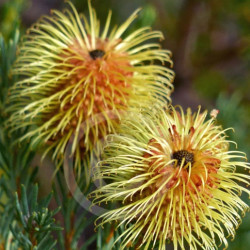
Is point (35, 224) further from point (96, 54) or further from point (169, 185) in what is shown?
point (96, 54)

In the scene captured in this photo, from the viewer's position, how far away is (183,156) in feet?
2.63

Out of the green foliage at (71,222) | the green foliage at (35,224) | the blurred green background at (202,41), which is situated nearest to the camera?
the green foliage at (35,224)

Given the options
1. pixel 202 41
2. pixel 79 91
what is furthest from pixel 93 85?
pixel 202 41

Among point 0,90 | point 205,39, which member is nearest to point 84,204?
point 0,90

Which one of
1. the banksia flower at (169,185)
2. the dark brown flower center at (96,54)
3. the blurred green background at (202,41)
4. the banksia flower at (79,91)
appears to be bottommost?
the banksia flower at (169,185)

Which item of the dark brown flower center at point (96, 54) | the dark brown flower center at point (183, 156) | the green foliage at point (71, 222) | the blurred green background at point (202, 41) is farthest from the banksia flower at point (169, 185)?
the blurred green background at point (202, 41)

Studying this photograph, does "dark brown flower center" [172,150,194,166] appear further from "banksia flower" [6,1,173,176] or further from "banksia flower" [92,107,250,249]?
"banksia flower" [6,1,173,176]

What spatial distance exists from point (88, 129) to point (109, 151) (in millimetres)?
87

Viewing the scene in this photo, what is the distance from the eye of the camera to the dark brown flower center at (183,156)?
80 cm

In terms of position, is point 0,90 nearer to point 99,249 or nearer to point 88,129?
point 88,129

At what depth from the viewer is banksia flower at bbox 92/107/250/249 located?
2.59ft

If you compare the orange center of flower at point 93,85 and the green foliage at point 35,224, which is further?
the orange center of flower at point 93,85

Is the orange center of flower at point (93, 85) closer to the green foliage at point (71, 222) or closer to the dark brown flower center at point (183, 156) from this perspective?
the green foliage at point (71, 222)

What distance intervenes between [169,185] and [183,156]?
57 mm
